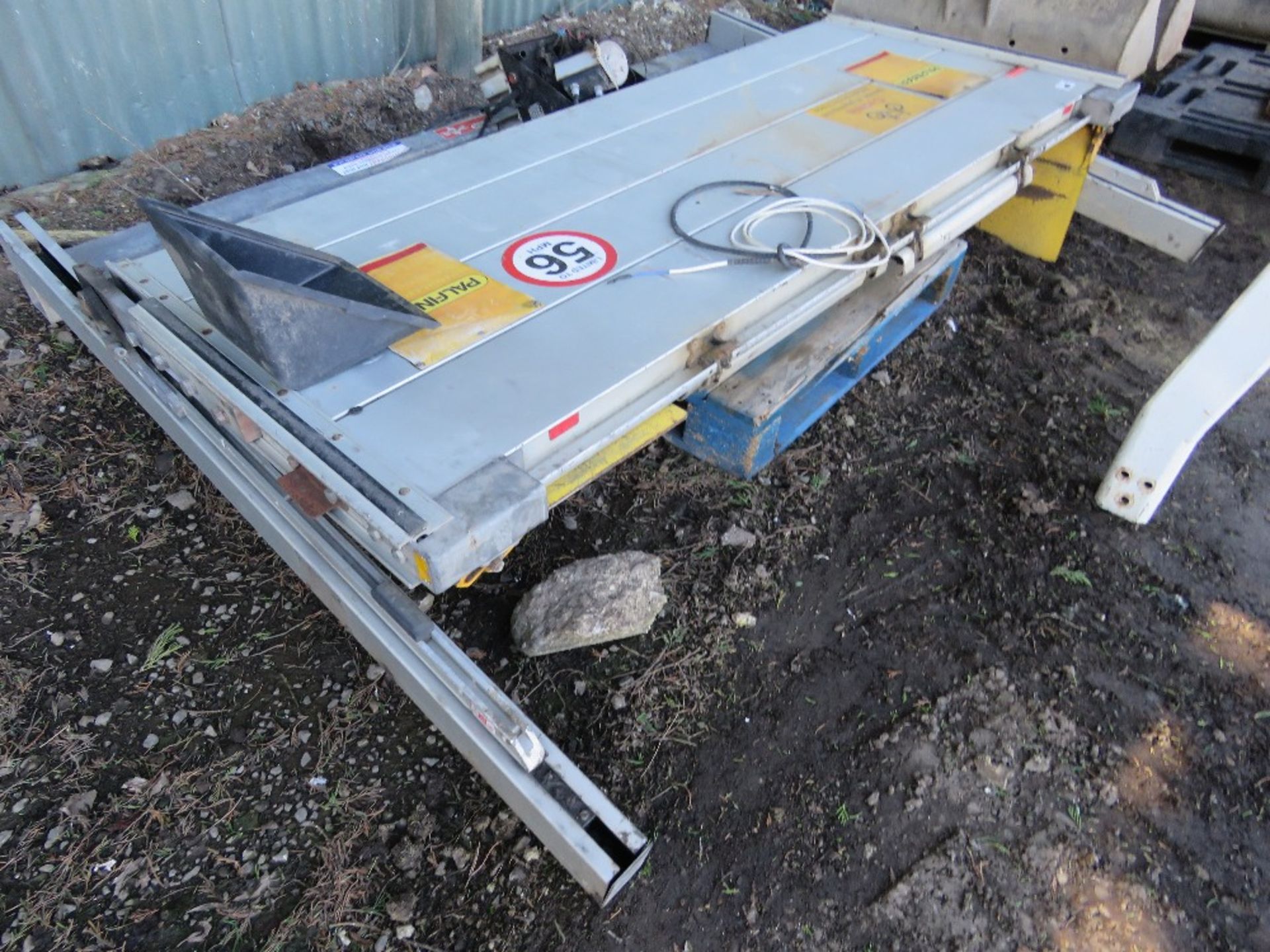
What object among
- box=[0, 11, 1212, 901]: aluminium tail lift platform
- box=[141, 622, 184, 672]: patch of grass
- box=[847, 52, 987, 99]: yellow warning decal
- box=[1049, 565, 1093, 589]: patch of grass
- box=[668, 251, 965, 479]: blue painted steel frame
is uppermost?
box=[847, 52, 987, 99]: yellow warning decal

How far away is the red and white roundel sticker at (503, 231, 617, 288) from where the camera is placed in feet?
6.78

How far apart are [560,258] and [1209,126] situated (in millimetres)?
3835

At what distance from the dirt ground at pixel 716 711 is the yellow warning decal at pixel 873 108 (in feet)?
3.16

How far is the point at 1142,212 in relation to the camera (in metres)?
3.28

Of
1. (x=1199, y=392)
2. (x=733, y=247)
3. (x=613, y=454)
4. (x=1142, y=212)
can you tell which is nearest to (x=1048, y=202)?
(x=1142, y=212)

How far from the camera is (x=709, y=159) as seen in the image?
8.51 ft

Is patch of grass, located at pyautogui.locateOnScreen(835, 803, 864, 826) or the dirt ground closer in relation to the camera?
the dirt ground

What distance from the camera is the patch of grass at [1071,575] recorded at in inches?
100

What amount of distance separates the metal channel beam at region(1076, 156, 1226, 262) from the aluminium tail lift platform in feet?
1.14

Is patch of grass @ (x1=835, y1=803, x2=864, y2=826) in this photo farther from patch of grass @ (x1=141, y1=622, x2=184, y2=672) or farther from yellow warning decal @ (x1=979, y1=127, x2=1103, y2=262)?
yellow warning decal @ (x1=979, y1=127, x2=1103, y2=262)

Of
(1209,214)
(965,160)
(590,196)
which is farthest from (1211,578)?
(1209,214)

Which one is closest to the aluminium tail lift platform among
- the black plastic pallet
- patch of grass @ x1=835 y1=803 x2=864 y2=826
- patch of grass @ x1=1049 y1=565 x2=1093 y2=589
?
patch of grass @ x1=835 y1=803 x2=864 y2=826

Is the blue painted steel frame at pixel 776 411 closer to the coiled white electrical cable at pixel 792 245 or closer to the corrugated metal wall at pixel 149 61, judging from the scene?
the coiled white electrical cable at pixel 792 245

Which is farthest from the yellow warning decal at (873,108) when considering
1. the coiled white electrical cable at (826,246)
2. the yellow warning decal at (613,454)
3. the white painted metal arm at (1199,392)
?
the yellow warning decal at (613,454)
